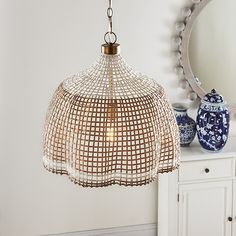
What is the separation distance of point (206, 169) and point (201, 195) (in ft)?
0.51

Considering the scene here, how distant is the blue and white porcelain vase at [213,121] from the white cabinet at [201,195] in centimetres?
7

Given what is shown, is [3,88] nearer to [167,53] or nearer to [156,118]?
[167,53]

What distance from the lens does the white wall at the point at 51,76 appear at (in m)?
3.32

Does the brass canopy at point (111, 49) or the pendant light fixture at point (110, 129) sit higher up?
the brass canopy at point (111, 49)

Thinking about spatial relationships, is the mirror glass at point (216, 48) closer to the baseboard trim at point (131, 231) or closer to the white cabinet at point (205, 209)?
the white cabinet at point (205, 209)

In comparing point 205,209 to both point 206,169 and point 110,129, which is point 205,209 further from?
point 110,129

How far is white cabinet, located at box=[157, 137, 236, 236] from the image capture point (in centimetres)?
336

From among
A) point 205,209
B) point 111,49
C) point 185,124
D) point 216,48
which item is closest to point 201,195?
point 205,209

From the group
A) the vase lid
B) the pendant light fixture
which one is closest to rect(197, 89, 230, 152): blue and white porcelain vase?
the vase lid

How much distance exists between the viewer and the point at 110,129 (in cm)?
166

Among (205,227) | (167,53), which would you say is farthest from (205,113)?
(205,227)

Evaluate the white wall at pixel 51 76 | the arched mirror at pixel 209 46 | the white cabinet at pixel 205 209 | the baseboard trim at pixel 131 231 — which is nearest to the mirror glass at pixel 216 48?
the arched mirror at pixel 209 46

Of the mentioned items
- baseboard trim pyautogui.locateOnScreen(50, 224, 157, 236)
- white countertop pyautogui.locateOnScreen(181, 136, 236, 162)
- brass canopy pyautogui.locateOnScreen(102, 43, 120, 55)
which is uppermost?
brass canopy pyautogui.locateOnScreen(102, 43, 120, 55)

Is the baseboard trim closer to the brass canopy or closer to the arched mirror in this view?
the arched mirror
